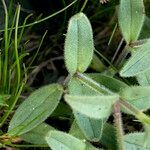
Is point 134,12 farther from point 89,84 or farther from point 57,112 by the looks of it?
point 57,112

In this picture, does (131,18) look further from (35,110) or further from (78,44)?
(35,110)

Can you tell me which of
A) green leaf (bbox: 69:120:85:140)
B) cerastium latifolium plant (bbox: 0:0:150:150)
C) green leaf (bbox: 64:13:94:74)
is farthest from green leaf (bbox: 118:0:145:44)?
green leaf (bbox: 69:120:85:140)

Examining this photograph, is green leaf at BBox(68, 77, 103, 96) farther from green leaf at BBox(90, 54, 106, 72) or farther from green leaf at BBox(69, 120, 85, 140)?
green leaf at BBox(90, 54, 106, 72)

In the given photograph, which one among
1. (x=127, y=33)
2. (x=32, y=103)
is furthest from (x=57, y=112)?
(x=127, y=33)

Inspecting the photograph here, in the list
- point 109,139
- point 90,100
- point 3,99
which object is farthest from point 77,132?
point 90,100

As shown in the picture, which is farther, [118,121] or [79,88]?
[79,88]

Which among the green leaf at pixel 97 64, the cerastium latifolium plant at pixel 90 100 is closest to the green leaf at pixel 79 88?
the cerastium latifolium plant at pixel 90 100
